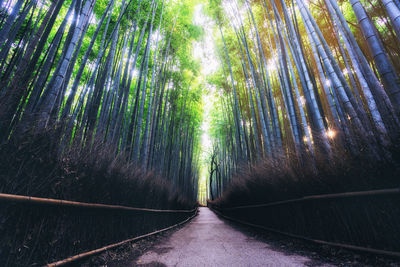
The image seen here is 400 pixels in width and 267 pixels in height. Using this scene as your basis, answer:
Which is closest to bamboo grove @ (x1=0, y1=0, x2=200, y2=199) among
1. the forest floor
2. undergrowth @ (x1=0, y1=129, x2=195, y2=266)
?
undergrowth @ (x1=0, y1=129, x2=195, y2=266)

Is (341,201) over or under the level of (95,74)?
under

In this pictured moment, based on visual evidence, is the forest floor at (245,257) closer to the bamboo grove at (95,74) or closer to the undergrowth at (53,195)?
the undergrowth at (53,195)

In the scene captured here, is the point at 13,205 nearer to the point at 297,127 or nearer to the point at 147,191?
the point at 147,191

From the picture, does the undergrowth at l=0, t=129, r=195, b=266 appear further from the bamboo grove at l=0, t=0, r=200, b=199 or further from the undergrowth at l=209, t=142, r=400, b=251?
the undergrowth at l=209, t=142, r=400, b=251

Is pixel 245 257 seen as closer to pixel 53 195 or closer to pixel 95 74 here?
pixel 53 195

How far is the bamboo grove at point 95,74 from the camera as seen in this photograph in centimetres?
142

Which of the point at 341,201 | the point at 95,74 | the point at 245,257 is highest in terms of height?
the point at 95,74

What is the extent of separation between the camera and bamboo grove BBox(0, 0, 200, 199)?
4.67ft

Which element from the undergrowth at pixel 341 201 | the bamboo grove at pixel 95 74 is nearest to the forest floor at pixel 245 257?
the undergrowth at pixel 341 201

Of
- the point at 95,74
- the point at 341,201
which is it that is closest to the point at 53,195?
the point at 95,74

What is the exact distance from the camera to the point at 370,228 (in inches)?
56.0

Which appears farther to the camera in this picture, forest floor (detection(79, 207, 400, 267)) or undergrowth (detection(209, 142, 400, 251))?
forest floor (detection(79, 207, 400, 267))

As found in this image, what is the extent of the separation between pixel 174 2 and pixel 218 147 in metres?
10.3

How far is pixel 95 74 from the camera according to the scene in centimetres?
262
